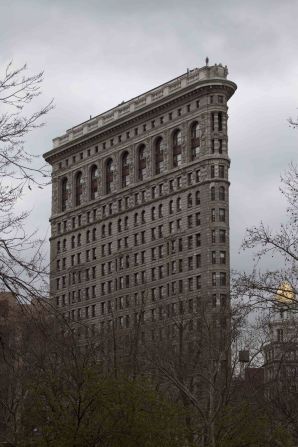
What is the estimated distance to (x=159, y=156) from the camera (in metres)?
136

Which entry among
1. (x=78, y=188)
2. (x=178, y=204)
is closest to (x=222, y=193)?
(x=178, y=204)

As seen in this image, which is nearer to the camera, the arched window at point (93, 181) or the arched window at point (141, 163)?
the arched window at point (141, 163)

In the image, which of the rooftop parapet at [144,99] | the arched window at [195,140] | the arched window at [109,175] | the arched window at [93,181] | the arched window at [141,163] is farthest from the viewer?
the arched window at [93,181]

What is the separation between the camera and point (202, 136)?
128250 mm

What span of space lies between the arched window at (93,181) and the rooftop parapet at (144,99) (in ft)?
18.7

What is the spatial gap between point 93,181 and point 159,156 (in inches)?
628

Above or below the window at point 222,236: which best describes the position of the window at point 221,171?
above

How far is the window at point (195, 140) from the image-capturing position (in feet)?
425

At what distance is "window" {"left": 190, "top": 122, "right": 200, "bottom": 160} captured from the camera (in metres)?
130

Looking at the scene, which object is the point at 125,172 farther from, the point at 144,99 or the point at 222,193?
the point at 222,193

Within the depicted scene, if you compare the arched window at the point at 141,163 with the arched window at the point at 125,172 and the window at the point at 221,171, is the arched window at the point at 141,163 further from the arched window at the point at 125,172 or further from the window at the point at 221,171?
the window at the point at 221,171

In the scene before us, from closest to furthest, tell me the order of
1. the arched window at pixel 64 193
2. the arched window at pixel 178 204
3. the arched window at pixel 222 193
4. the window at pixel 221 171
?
the arched window at pixel 222 193, the window at pixel 221 171, the arched window at pixel 178 204, the arched window at pixel 64 193

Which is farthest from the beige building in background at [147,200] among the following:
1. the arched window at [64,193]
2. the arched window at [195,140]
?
the arched window at [64,193]

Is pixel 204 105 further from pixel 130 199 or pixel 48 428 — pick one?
pixel 48 428
